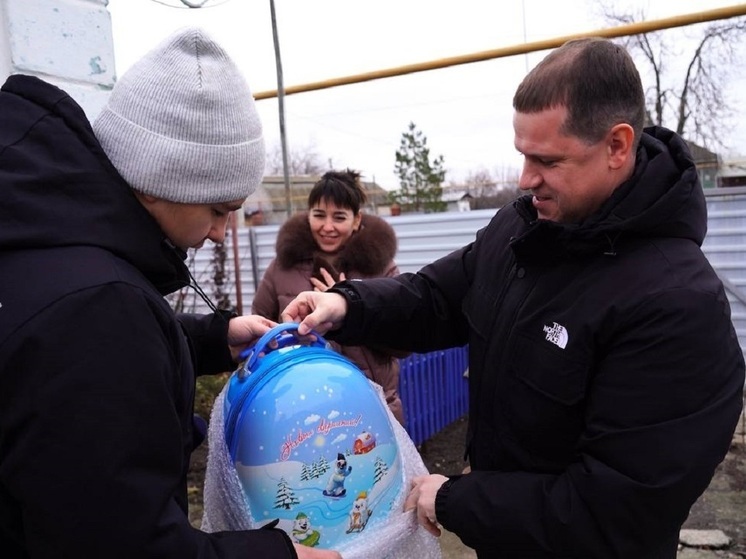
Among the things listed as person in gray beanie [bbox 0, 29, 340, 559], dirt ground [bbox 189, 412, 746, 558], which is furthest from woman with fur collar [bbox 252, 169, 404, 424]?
person in gray beanie [bbox 0, 29, 340, 559]

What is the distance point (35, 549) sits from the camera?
0.97m

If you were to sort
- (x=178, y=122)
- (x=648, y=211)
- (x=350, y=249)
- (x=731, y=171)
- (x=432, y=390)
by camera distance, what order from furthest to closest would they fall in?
(x=731, y=171) < (x=432, y=390) < (x=350, y=249) < (x=648, y=211) < (x=178, y=122)

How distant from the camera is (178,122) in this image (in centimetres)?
109

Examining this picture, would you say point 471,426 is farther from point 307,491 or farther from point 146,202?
point 146,202

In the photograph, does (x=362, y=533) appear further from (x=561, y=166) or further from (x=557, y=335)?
(x=561, y=166)

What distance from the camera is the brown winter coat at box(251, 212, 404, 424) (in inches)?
124

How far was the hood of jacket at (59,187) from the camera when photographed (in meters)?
0.98

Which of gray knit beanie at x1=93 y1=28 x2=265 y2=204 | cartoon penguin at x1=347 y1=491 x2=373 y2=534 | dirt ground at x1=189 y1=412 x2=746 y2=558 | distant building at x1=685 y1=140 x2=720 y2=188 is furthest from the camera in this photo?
distant building at x1=685 y1=140 x2=720 y2=188

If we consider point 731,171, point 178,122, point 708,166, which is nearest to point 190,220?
point 178,122

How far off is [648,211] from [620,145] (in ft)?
0.55

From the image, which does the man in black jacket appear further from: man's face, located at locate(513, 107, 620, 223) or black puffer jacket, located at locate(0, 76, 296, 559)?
black puffer jacket, located at locate(0, 76, 296, 559)

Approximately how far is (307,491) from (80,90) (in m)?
1.64

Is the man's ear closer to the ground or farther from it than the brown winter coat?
farther from it

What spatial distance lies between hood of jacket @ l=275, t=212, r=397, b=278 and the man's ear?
1.86 m
